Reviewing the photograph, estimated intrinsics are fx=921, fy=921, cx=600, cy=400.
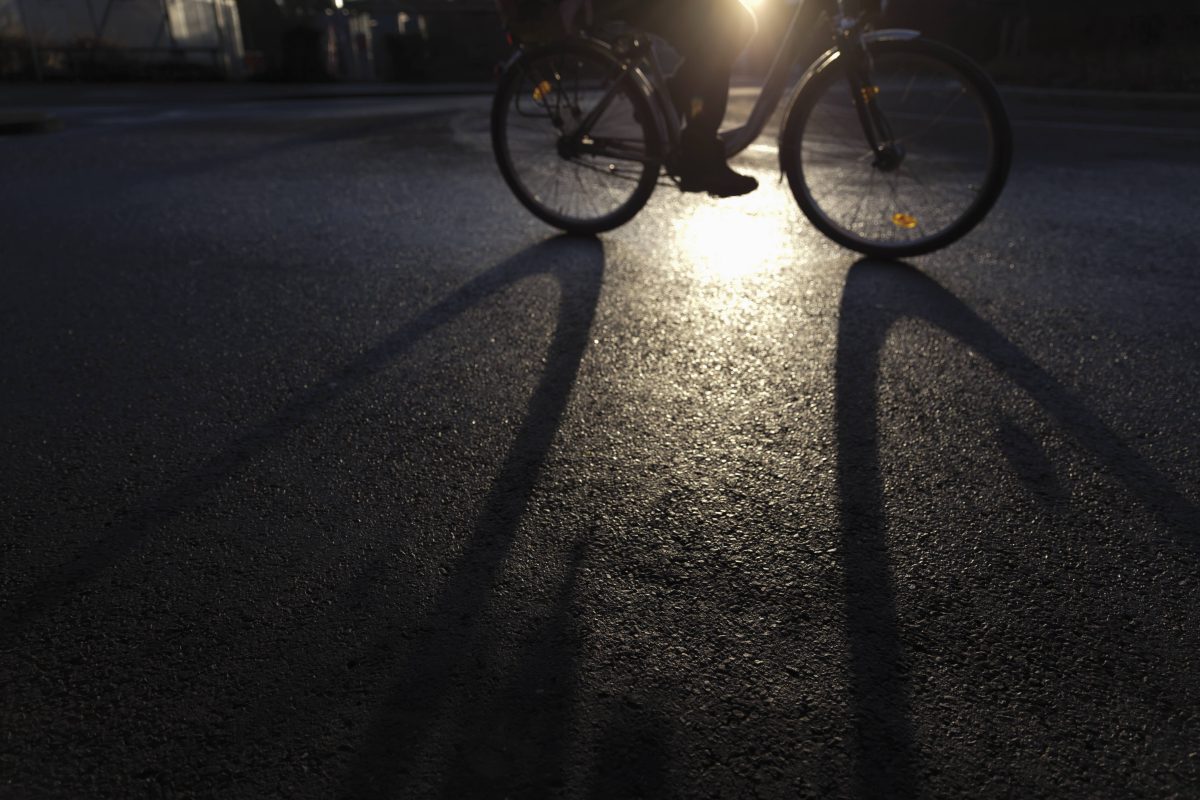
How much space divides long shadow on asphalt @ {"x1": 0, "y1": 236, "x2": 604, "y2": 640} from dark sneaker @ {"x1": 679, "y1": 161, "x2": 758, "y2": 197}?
612mm

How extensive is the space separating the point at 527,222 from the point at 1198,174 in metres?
4.69

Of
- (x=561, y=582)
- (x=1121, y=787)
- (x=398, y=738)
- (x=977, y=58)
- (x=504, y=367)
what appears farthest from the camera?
(x=977, y=58)

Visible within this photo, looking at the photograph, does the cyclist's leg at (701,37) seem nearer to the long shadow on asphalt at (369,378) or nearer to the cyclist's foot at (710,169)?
the cyclist's foot at (710,169)

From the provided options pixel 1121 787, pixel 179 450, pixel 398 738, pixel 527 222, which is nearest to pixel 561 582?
pixel 398 738

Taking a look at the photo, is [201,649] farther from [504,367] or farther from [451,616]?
[504,367]

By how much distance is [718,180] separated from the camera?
14.2 ft

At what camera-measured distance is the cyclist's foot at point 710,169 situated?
4332 millimetres

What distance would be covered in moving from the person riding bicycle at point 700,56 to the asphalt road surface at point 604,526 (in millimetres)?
406

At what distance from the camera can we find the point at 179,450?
245 cm

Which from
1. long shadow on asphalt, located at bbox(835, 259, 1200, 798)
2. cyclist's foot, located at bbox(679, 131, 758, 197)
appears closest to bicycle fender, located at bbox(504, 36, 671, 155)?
cyclist's foot, located at bbox(679, 131, 758, 197)

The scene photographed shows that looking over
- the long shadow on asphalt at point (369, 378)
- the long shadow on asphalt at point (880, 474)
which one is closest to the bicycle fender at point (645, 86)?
the long shadow on asphalt at point (369, 378)

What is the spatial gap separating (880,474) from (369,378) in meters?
1.60

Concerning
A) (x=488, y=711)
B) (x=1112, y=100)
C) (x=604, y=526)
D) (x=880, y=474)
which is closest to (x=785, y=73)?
(x=880, y=474)

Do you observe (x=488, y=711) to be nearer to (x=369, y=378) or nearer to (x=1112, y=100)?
(x=369, y=378)
